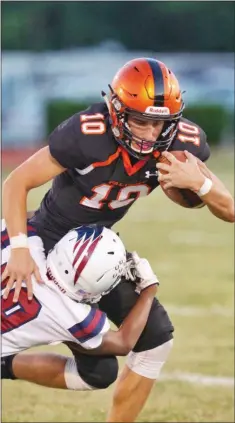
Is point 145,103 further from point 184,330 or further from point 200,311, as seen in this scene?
point 200,311

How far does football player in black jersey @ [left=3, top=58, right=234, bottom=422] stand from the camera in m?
3.70

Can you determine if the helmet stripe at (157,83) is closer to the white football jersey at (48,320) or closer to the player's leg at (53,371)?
the white football jersey at (48,320)

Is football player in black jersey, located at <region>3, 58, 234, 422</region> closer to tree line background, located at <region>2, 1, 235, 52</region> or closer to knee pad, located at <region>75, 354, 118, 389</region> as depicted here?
knee pad, located at <region>75, 354, 118, 389</region>

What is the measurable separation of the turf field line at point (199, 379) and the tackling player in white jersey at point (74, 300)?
4.46 ft

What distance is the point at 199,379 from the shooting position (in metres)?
5.20

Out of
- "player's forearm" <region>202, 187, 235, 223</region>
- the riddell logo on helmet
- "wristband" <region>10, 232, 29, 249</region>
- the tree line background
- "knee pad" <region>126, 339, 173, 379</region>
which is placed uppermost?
the riddell logo on helmet

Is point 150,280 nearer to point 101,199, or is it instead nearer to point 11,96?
point 101,199

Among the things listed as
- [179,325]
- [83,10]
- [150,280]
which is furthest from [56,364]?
[83,10]

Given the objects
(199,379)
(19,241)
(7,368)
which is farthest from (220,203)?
(199,379)

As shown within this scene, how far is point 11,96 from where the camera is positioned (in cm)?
1809

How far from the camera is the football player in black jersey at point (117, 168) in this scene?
370 centimetres

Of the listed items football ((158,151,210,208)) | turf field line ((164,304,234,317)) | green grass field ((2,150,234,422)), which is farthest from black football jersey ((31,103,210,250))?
turf field line ((164,304,234,317))

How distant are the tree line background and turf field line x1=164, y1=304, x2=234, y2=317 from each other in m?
18.5

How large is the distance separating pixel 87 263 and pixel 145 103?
24.6 inches
